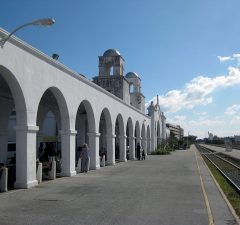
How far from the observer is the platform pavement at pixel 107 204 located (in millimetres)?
8773

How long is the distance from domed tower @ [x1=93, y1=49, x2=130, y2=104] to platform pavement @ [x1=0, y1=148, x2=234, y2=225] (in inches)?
1120

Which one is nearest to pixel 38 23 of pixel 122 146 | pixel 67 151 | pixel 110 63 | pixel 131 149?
pixel 67 151

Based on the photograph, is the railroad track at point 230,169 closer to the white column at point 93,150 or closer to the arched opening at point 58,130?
the white column at point 93,150

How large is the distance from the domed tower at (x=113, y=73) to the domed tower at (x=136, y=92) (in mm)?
10282

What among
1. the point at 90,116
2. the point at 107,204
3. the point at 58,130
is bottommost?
the point at 107,204

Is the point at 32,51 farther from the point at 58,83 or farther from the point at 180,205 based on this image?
the point at 180,205

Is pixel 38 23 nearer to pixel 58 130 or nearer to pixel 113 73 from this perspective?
pixel 58 130

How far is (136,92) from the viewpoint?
55156mm

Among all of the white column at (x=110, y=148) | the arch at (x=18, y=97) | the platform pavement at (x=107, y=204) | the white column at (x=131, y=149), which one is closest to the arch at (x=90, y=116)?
the white column at (x=110, y=148)

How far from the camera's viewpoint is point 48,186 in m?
14.5

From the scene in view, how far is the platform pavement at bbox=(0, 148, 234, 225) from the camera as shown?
8.77m

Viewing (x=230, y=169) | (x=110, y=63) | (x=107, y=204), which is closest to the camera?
(x=107, y=204)

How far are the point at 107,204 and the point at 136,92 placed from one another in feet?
147

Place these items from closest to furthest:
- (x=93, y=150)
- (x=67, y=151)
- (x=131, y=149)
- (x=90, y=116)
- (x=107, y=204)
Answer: (x=107, y=204) → (x=67, y=151) → (x=90, y=116) → (x=93, y=150) → (x=131, y=149)
